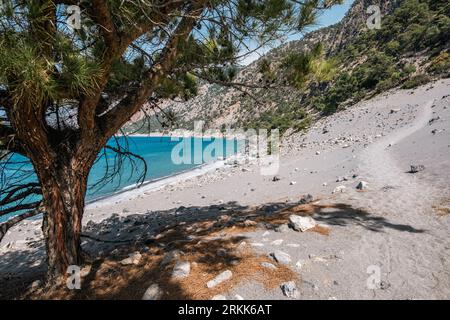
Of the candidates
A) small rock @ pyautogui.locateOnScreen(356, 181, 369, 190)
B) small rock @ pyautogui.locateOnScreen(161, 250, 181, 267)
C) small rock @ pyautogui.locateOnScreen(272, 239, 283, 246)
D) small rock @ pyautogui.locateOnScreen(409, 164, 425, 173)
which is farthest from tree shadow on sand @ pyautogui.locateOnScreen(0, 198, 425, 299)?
small rock @ pyautogui.locateOnScreen(409, 164, 425, 173)

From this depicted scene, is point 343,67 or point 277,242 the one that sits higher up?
point 343,67

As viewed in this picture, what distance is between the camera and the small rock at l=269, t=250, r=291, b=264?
326 centimetres

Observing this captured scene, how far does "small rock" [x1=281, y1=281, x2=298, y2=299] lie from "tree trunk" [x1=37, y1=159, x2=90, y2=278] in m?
2.52

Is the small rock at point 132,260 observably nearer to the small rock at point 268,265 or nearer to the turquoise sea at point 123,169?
the turquoise sea at point 123,169

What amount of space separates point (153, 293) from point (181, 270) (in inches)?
16.0

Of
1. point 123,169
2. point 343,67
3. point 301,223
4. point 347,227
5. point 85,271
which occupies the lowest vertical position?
point 85,271

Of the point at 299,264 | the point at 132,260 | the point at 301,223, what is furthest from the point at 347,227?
the point at 132,260

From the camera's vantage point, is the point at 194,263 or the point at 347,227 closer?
the point at 194,263

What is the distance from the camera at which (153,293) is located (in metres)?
2.81

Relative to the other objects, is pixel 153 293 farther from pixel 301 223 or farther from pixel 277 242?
pixel 301 223

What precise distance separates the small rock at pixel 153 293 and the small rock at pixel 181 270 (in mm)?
261

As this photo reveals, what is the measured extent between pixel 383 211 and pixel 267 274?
10.2 ft
